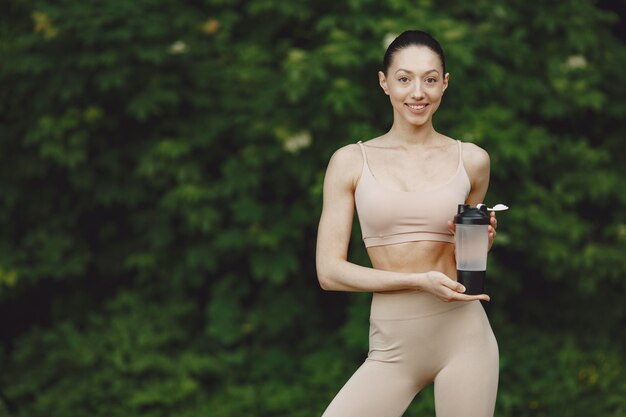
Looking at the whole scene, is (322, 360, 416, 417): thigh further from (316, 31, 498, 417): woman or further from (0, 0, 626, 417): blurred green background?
(0, 0, 626, 417): blurred green background

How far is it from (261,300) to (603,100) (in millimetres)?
2551

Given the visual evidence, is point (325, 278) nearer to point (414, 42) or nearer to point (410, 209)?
point (410, 209)

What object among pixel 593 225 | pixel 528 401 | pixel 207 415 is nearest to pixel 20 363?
pixel 207 415

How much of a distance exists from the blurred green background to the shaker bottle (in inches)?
102

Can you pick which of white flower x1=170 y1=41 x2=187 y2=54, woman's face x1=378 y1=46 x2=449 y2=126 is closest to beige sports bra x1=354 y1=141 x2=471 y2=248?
woman's face x1=378 y1=46 x2=449 y2=126

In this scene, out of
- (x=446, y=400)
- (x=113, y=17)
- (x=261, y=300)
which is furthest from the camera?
(x=261, y=300)

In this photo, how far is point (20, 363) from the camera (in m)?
6.24

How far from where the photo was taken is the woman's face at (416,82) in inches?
102

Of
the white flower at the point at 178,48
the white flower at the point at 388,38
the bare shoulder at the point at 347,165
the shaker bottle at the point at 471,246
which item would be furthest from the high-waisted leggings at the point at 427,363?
the white flower at the point at 178,48

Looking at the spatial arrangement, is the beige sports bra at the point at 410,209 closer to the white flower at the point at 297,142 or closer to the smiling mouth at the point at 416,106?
the smiling mouth at the point at 416,106

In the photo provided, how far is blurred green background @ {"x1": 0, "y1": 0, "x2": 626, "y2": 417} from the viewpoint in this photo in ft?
17.7

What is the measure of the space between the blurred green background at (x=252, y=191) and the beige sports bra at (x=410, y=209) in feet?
8.01

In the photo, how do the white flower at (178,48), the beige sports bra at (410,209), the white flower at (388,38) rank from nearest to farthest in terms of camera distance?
the beige sports bra at (410,209)
the white flower at (388,38)
the white flower at (178,48)

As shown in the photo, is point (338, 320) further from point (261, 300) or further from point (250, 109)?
point (250, 109)
